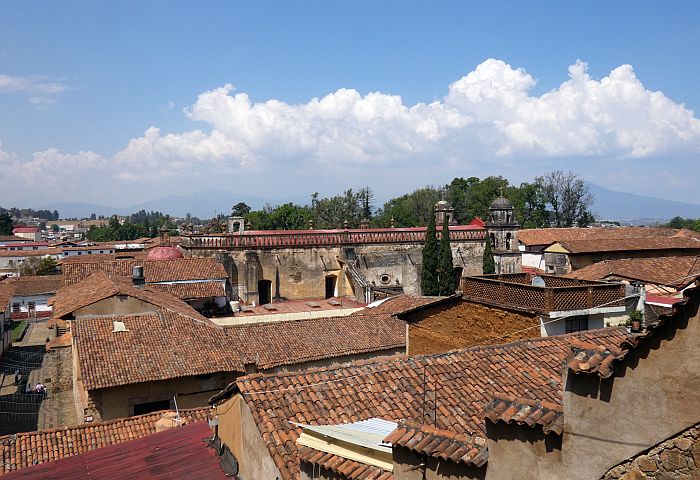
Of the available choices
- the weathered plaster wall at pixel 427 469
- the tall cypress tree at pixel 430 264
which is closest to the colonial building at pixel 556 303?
the weathered plaster wall at pixel 427 469

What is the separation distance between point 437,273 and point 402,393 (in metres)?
28.6

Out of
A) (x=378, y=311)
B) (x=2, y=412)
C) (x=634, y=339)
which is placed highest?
(x=634, y=339)

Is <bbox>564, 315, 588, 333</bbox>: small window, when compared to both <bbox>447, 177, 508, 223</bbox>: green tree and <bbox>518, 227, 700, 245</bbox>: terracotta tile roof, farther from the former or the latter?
<bbox>447, 177, 508, 223</bbox>: green tree

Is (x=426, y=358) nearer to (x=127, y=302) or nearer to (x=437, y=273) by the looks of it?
(x=127, y=302)

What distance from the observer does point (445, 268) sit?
37.0 metres

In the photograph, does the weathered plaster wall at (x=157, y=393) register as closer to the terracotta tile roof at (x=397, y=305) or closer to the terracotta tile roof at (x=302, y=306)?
the terracotta tile roof at (x=397, y=305)

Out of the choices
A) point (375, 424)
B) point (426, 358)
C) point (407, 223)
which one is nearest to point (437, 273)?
point (426, 358)

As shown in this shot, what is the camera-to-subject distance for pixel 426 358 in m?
9.78

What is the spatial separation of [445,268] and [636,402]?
109 feet

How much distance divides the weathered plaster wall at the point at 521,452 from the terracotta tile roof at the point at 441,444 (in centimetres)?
14

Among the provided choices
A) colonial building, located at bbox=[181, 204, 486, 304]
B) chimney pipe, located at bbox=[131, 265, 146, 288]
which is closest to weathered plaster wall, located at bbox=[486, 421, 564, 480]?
chimney pipe, located at bbox=[131, 265, 146, 288]

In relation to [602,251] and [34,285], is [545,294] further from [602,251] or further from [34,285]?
[34,285]

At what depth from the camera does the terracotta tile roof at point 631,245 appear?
110ft

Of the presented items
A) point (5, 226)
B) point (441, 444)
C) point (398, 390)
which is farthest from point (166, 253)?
point (5, 226)
